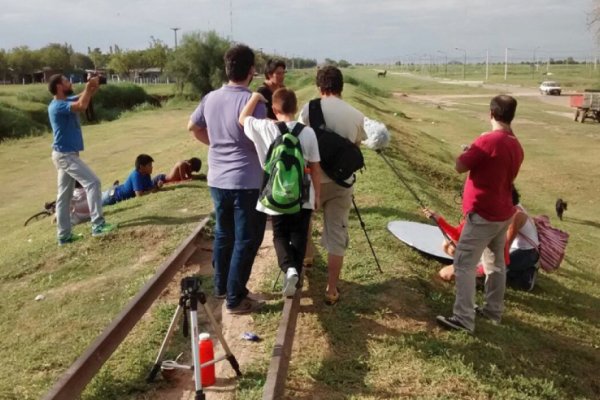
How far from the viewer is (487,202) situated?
15.2 feet

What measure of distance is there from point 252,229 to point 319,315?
3.11 feet

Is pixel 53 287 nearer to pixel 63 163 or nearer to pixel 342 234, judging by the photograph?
pixel 63 163

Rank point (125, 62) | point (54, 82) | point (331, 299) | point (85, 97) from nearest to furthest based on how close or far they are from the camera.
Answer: point (331, 299)
point (85, 97)
point (54, 82)
point (125, 62)

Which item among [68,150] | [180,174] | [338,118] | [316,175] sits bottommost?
[180,174]

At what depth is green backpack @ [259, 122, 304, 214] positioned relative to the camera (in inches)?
171

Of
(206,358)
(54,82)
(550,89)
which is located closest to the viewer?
(206,358)

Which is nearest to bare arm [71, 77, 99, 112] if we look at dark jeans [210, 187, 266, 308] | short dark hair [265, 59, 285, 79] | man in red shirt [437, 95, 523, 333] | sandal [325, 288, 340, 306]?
short dark hair [265, 59, 285, 79]

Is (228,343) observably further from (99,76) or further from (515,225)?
(99,76)

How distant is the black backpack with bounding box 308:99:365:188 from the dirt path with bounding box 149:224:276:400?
139 cm

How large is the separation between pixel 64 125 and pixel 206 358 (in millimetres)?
4631

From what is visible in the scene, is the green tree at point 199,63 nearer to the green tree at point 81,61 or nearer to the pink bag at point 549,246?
the green tree at point 81,61

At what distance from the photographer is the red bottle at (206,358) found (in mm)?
3971

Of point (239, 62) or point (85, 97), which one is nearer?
point (239, 62)

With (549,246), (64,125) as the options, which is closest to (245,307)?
(549,246)
